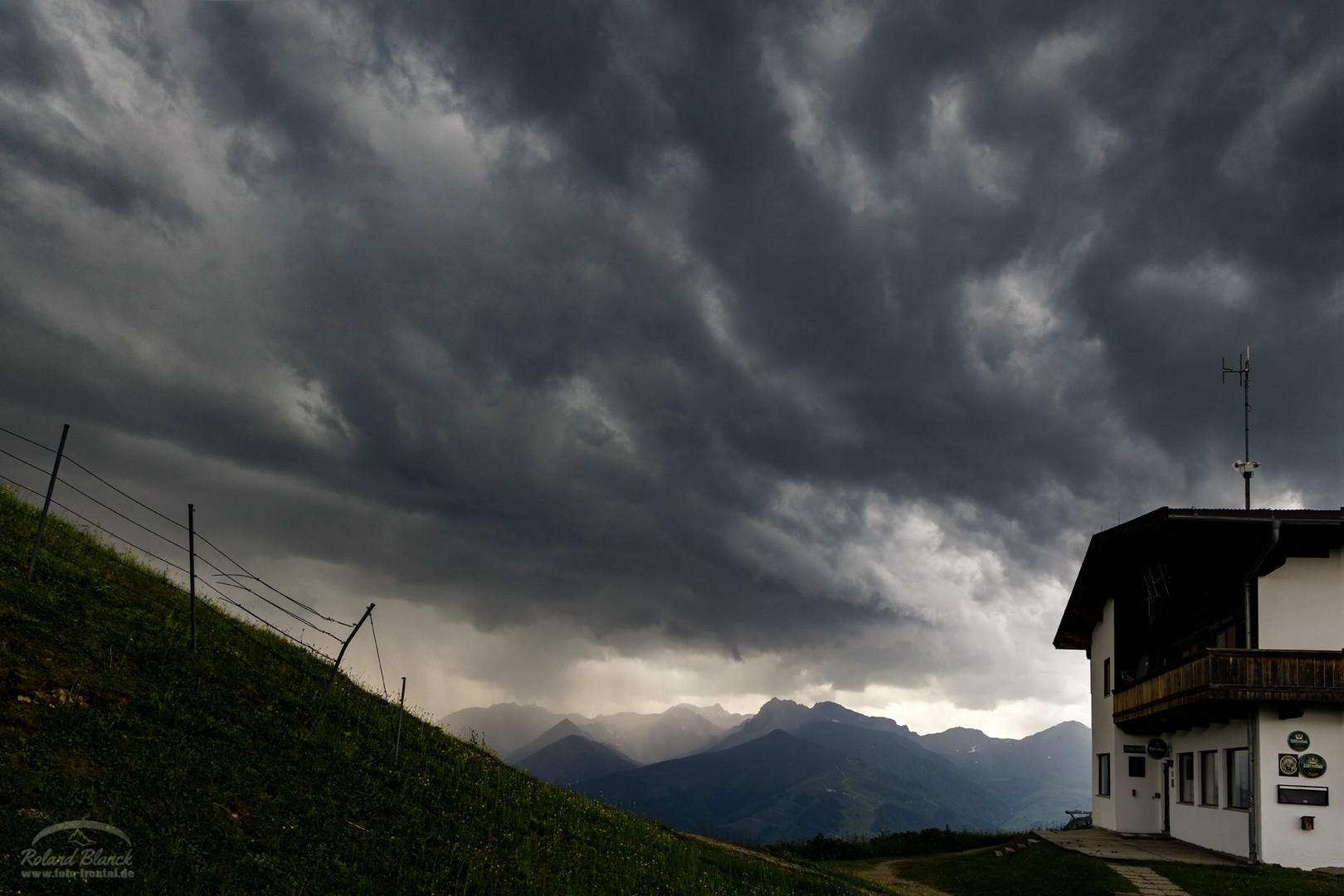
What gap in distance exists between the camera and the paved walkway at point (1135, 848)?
91.0 ft

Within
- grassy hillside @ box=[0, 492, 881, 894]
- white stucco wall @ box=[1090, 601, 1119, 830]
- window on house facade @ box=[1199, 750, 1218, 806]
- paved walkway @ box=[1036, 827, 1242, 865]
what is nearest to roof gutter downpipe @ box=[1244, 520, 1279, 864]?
paved walkway @ box=[1036, 827, 1242, 865]

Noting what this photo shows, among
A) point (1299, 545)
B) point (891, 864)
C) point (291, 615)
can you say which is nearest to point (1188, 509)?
point (1299, 545)

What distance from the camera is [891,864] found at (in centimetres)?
3472

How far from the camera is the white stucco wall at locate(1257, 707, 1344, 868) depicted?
25.4m

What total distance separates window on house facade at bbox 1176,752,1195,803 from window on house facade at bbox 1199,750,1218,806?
79cm

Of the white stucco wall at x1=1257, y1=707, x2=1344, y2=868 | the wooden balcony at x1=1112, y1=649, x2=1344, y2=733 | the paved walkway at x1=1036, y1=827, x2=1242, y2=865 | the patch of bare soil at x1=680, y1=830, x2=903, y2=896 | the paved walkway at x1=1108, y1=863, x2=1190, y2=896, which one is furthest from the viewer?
the paved walkway at x1=1036, y1=827, x2=1242, y2=865

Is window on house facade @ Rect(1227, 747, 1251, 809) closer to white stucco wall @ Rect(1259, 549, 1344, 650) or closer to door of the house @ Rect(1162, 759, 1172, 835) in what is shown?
white stucco wall @ Rect(1259, 549, 1344, 650)

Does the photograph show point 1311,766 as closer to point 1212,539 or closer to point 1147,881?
point 1147,881

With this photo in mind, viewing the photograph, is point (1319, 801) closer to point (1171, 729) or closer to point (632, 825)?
point (1171, 729)

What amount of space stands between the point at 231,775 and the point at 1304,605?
33289mm

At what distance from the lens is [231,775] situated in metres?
10.1

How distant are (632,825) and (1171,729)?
28153mm

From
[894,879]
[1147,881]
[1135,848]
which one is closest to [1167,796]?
[1135,848]

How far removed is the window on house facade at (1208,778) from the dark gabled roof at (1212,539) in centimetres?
724
